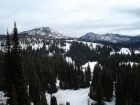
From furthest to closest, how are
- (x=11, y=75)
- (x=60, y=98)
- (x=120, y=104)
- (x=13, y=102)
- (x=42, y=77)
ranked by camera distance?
(x=42, y=77)
(x=60, y=98)
(x=120, y=104)
(x=11, y=75)
(x=13, y=102)

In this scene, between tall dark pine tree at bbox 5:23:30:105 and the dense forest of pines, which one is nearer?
tall dark pine tree at bbox 5:23:30:105

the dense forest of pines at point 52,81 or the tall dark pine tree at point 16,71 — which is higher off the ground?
the tall dark pine tree at point 16,71

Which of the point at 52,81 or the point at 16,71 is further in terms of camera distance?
the point at 52,81

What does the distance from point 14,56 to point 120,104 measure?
5226cm

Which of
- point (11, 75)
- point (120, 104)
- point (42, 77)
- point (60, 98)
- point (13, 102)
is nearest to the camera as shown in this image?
point (13, 102)

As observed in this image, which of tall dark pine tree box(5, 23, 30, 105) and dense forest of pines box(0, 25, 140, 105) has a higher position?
tall dark pine tree box(5, 23, 30, 105)

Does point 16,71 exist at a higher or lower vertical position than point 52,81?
higher

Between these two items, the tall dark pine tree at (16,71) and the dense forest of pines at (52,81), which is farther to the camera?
the dense forest of pines at (52,81)

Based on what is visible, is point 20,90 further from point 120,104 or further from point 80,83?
point 80,83

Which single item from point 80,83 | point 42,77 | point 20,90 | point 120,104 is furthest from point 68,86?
point 20,90

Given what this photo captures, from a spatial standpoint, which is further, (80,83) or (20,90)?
(80,83)

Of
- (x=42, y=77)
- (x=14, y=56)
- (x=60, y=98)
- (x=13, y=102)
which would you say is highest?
(x=14, y=56)

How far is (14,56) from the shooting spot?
18.8 meters

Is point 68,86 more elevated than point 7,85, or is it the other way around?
point 7,85
